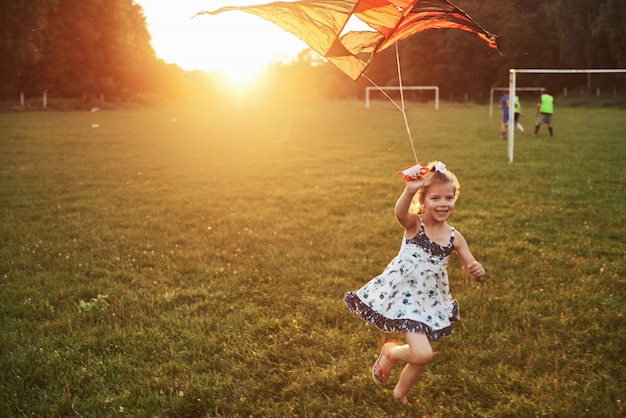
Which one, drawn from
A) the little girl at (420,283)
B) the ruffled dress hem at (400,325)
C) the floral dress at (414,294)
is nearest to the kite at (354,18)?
the little girl at (420,283)

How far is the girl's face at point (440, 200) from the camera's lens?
156 inches

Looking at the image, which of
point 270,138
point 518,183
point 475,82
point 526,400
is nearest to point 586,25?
point 475,82

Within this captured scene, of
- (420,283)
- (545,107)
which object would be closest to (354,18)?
(420,283)

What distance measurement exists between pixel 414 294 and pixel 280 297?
2578 millimetres

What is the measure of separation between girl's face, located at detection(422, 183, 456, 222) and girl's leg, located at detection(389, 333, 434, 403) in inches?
33.4

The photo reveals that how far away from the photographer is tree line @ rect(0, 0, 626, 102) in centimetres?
5047

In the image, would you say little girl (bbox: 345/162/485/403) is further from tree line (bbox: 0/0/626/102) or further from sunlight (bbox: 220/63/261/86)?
sunlight (bbox: 220/63/261/86)

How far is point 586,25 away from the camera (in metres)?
63.6

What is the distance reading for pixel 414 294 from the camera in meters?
3.99

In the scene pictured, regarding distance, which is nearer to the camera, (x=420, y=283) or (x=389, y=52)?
(x=420, y=283)

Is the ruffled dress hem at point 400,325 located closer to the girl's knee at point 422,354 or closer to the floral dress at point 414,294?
the floral dress at point 414,294

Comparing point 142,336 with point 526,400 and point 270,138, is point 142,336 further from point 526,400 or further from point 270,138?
point 270,138

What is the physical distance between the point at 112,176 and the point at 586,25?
63.5 m

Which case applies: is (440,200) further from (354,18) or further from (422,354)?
(354,18)
